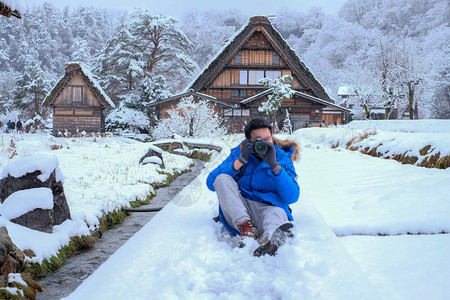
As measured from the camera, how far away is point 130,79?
32625 mm

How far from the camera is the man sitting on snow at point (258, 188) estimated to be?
2.72 meters

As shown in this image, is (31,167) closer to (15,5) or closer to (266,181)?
(15,5)

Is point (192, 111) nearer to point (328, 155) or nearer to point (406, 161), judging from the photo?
point (328, 155)

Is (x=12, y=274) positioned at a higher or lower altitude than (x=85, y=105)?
lower

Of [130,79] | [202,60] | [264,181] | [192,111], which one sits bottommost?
[264,181]

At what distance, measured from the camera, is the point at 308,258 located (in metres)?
Result: 2.37

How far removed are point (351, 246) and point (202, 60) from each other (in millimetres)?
58831

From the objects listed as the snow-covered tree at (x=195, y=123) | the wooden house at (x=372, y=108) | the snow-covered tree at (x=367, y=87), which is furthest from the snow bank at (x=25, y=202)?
the wooden house at (x=372, y=108)

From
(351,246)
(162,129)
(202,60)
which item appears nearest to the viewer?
(351,246)

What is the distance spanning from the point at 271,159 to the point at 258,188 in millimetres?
360

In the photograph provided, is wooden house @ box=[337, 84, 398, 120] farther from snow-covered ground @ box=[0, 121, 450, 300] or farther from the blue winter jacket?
the blue winter jacket

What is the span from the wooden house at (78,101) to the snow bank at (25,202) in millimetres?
22183

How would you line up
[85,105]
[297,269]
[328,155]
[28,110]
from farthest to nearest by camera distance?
[28,110]
[85,105]
[328,155]
[297,269]

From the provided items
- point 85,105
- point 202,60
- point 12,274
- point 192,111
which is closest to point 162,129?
point 192,111
